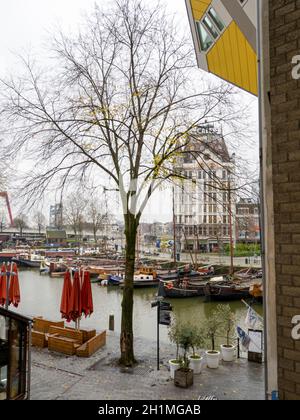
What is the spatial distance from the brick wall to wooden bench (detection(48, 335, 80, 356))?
29.8 ft

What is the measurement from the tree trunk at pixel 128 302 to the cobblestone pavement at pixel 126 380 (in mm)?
416

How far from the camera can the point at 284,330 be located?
3.69 m

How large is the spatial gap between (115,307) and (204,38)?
23.5 metres

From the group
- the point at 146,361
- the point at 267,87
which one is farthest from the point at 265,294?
the point at 146,361

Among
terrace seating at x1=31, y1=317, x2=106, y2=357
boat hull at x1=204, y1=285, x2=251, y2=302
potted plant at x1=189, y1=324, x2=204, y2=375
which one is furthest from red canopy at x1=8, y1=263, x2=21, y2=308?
boat hull at x1=204, y1=285, x2=251, y2=302

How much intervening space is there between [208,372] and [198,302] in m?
21.1

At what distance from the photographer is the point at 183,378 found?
8.91 m

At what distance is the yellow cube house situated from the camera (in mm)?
6621

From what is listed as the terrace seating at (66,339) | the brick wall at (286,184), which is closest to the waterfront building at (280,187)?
the brick wall at (286,184)

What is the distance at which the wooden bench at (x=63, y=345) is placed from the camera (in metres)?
11.6

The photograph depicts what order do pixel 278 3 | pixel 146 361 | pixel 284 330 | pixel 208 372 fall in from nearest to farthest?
1. pixel 284 330
2. pixel 278 3
3. pixel 208 372
4. pixel 146 361

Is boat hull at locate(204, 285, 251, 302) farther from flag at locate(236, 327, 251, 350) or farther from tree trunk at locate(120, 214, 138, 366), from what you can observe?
tree trunk at locate(120, 214, 138, 366)

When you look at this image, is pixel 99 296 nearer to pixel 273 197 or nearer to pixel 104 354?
pixel 104 354

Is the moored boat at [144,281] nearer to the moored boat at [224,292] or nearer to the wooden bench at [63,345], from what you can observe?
the moored boat at [224,292]
